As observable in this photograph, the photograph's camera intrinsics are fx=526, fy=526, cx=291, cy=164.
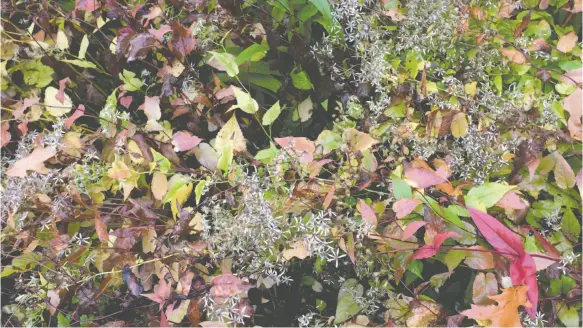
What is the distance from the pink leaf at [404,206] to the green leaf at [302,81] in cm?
52

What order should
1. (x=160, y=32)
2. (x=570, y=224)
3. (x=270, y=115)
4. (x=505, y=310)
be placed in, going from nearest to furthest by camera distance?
(x=505, y=310), (x=570, y=224), (x=270, y=115), (x=160, y=32)

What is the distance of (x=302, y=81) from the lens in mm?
1504

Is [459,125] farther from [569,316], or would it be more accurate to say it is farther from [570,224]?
[569,316]

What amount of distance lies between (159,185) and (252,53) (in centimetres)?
45

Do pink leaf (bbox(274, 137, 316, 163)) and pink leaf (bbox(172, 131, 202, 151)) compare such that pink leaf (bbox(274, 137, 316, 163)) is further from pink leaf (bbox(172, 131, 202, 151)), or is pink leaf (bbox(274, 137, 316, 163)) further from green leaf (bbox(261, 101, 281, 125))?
pink leaf (bbox(172, 131, 202, 151))

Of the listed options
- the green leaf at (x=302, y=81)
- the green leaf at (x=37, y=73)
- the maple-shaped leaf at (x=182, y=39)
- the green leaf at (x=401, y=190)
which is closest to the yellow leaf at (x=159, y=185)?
the maple-shaped leaf at (x=182, y=39)

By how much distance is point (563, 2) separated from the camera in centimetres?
155

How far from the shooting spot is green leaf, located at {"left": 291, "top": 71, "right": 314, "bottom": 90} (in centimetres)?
150

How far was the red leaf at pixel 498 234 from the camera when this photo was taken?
3.23 feet

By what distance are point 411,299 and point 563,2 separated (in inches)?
40.1

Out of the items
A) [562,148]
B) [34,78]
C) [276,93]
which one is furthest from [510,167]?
[34,78]

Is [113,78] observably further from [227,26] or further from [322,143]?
[322,143]

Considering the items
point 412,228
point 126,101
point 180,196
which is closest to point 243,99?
point 180,196

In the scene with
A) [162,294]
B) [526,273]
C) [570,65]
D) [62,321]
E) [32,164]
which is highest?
[570,65]
